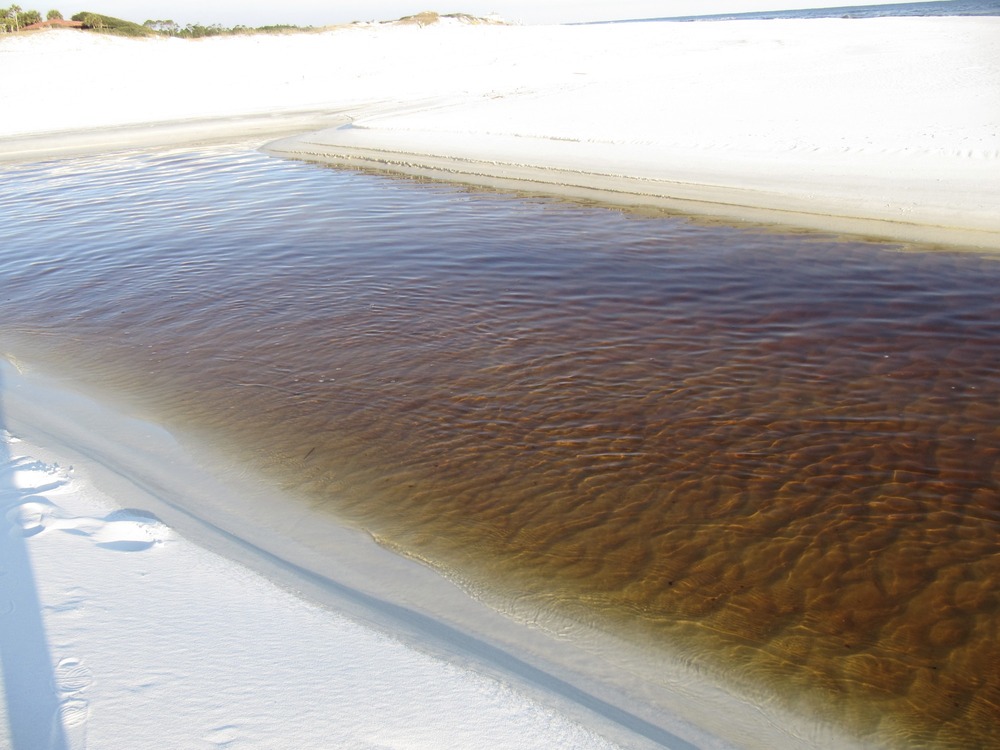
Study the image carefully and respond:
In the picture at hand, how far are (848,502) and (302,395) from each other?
3727mm

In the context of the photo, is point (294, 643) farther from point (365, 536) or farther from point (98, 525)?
point (98, 525)

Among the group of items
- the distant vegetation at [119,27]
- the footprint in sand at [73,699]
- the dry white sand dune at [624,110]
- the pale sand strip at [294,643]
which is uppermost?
the distant vegetation at [119,27]

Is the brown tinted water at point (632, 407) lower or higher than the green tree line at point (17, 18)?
lower

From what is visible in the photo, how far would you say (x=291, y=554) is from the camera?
3.88 meters

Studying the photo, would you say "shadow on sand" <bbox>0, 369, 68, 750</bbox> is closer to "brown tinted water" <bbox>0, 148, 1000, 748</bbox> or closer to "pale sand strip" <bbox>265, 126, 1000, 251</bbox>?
"brown tinted water" <bbox>0, 148, 1000, 748</bbox>

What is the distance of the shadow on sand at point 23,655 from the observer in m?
2.42

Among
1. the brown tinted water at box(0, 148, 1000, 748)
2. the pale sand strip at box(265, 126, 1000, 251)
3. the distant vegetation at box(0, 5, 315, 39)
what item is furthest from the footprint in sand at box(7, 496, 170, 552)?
the distant vegetation at box(0, 5, 315, 39)

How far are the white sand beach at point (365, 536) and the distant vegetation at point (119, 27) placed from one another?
14.5 meters

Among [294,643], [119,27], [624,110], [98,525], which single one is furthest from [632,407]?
[119,27]

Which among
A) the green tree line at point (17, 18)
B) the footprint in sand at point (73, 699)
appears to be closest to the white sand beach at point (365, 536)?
the footprint in sand at point (73, 699)

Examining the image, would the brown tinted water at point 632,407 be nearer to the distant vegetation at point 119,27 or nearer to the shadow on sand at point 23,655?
the shadow on sand at point 23,655

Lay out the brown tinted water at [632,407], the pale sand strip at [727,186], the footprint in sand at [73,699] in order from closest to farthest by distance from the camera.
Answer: the footprint in sand at [73,699] → the brown tinted water at [632,407] → the pale sand strip at [727,186]

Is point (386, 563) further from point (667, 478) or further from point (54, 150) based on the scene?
point (54, 150)

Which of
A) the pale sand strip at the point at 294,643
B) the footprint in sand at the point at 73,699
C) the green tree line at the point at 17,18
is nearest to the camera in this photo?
the footprint in sand at the point at 73,699
